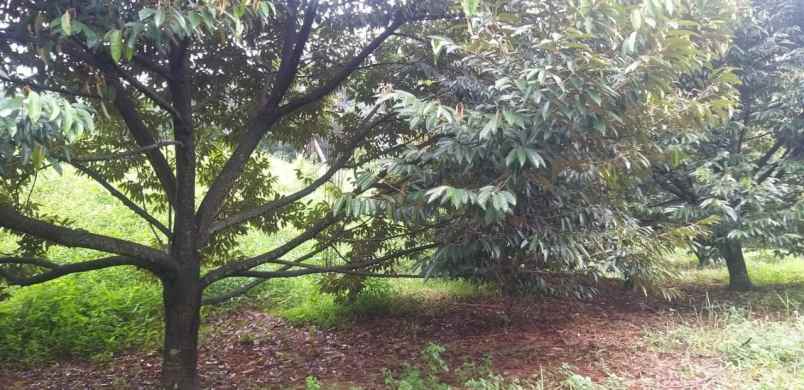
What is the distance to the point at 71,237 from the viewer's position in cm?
293

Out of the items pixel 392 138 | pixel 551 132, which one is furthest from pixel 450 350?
pixel 551 132

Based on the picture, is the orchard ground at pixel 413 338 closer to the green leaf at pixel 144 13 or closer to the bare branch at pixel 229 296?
the bare branch at pixel 229 296

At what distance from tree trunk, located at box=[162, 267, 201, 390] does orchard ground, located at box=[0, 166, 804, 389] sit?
29.9 inches

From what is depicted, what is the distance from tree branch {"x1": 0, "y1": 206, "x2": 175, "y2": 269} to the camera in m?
2.75

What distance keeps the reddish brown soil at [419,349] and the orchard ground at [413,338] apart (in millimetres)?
20

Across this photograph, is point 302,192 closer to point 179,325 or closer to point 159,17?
point 179,325

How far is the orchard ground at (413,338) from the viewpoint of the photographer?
12.4 ft

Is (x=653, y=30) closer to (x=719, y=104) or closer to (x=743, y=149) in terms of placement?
(x=719, y=104)

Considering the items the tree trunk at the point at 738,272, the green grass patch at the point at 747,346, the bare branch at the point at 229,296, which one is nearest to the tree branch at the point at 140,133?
the bare branch at the point at 229,296

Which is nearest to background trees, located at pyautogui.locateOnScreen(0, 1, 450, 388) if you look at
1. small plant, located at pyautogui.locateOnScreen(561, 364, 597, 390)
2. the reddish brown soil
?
the reddish brown soil

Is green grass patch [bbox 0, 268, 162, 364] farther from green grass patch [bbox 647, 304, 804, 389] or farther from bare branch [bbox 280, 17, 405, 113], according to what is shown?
green grass patch [bbox 647, 304, 804, 389]

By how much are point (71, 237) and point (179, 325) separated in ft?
3.46

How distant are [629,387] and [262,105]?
334 cm

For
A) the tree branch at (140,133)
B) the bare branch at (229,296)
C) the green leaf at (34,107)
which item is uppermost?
the tree branch at (140,133)
